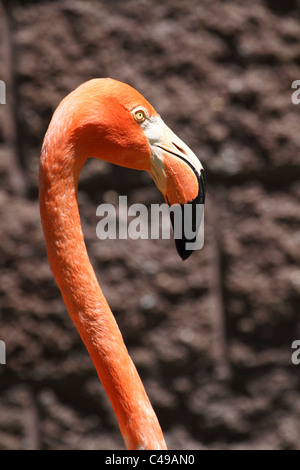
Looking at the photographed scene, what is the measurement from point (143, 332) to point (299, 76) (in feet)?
2.24

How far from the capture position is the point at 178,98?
121cm

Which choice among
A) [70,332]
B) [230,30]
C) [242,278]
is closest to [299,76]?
[230,30]

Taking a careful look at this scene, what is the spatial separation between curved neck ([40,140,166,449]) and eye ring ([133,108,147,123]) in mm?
102

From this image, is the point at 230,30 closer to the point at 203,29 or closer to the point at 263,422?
the point at 203,29

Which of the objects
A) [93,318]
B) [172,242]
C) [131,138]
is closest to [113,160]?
[131,138]

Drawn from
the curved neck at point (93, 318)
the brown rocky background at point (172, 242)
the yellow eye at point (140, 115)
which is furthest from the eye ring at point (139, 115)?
the brown rocky background at point (172, 242)

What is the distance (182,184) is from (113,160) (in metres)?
0.10

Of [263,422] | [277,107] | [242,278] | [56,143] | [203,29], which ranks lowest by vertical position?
[263,422]

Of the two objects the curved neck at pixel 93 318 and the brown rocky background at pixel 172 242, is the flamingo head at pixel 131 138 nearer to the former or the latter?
the curved neck at pixel 93 318

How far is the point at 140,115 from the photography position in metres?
0.72

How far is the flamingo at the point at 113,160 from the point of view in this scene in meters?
0.69

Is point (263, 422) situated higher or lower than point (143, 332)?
lower

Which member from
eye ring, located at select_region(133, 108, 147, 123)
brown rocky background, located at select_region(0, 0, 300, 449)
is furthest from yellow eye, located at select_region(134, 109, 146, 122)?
brown rocky background, located at select_region(0, 0, 300, 449)

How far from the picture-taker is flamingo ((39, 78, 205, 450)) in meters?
0.69
